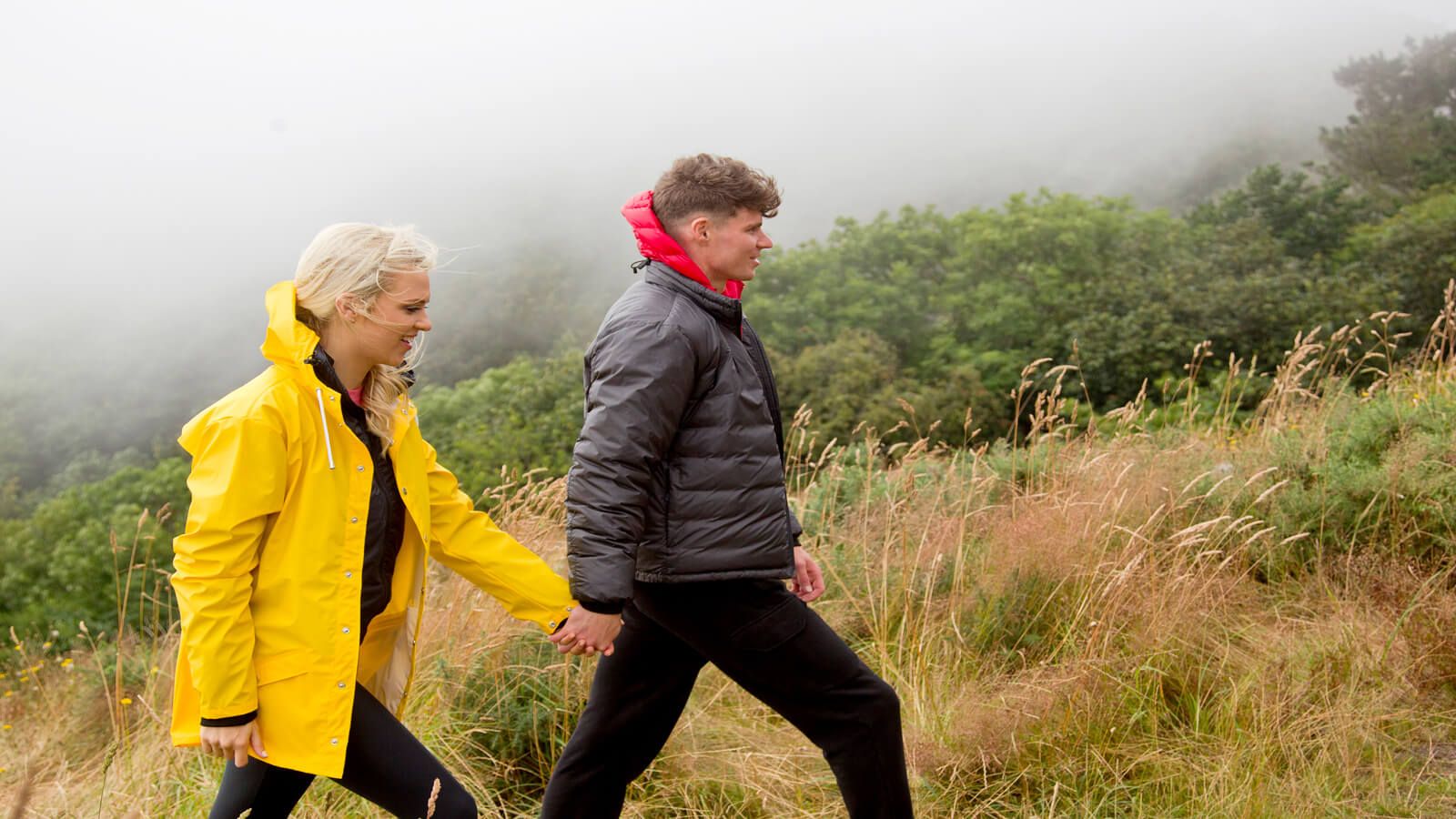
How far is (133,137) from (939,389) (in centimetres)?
8297

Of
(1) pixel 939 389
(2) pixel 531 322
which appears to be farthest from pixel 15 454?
(1) pixel 939 389

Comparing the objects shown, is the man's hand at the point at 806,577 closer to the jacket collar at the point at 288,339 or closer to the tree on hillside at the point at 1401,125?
the jacket collar at the point at 288,339

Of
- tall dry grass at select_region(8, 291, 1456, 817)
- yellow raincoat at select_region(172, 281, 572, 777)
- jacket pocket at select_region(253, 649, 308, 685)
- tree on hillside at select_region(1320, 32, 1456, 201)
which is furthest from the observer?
tree on hillside at select_region(1320, 32, 1456, 201)

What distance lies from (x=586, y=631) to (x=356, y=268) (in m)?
0.82

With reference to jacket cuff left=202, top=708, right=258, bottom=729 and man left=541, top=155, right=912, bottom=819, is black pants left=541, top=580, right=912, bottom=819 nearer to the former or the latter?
man left=541, top=155, right=912, bottom=819

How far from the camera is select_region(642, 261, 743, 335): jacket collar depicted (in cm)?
227

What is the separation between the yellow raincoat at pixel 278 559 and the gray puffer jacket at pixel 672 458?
39 cm

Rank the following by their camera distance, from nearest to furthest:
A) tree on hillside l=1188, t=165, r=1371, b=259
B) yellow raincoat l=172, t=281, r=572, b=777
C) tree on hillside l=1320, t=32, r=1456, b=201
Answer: yellow raincoat l=172, t=281, r=572, b=777 < tree on hillside l=1188, t=165, r=1371, b=259 < tree on hillside l=1320, t=32, r=1456, b=201

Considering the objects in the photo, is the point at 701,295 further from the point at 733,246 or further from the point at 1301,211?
the point at 1301,211

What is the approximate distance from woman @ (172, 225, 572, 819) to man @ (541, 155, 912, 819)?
0.36 m

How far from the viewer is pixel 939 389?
1625 centimetres

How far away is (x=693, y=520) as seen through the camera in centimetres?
218

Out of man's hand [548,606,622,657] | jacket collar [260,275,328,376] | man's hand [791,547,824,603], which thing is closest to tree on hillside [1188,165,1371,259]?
man's hand [791,547,824,603]

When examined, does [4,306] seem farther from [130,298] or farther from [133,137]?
[133,137]
